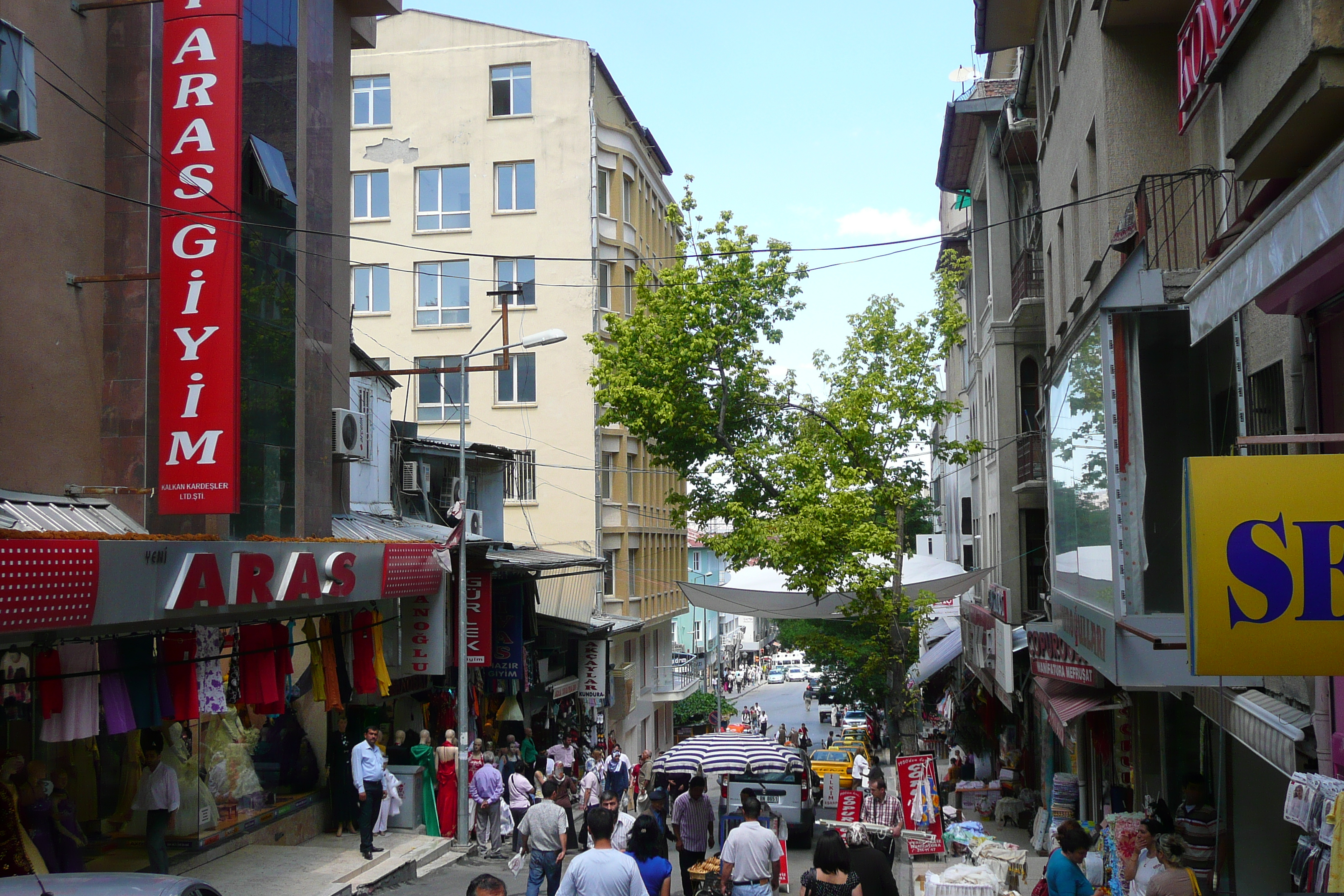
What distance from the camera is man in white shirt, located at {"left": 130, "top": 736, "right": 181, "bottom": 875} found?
12594mm

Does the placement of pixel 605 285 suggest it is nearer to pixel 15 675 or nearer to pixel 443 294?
pixel 443 294

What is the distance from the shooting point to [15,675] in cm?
1057

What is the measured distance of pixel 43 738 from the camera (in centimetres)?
1067

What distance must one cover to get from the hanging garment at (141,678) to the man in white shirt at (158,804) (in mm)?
843

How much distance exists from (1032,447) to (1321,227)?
18.8 m

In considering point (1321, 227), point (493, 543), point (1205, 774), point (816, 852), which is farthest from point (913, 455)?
point (1321, 227)

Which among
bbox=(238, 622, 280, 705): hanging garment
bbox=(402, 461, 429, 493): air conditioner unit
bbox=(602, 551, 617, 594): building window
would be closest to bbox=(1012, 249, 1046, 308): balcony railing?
bbox=(402, 461, 429, 493): air conditioner unit

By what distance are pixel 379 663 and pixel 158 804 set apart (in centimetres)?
499

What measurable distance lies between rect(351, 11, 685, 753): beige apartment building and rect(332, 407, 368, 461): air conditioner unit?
17.8 m

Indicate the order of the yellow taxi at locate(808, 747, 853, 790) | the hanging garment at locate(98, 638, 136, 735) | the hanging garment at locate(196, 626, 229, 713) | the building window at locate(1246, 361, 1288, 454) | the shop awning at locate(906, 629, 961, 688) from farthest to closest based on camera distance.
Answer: the shop awning at locate(906, 629, 961, 688), the yellow taxi at locate(808, 747, 853, 790), the hanging garment at locate(196, 626, 229, 713), the hanging garment at locate(98, 638, 136, 735), the building window at locate(1246, 361, 1288, 454)

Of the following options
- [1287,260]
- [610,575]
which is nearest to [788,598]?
[610,575]

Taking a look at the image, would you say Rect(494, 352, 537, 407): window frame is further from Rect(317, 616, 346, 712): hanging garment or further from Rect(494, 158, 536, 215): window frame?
Rect(317, 616, 346, 712): hanging garment

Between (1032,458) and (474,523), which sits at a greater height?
(1032,458)

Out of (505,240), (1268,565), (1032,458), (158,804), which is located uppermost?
(505,240)
